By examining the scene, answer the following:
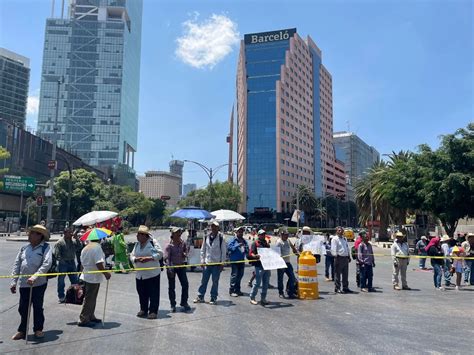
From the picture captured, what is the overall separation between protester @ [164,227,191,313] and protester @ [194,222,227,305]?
68 cm

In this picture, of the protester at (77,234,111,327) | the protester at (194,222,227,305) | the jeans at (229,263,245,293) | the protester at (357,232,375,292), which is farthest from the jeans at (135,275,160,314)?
the protester at (357,232,375,292)

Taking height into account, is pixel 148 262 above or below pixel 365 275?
above

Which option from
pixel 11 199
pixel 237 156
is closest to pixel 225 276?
pixel 11 199

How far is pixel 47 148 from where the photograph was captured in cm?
8562

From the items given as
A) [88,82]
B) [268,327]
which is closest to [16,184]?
[268,327]

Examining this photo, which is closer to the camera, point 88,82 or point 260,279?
point 260,279

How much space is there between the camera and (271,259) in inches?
364

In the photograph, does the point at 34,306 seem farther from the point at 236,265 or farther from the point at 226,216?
the point at 226,216

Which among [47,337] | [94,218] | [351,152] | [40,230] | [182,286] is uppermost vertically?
[351,152]

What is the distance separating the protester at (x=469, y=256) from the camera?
39.7 ft

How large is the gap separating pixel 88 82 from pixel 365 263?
150295mm

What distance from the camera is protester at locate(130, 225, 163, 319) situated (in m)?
7.53

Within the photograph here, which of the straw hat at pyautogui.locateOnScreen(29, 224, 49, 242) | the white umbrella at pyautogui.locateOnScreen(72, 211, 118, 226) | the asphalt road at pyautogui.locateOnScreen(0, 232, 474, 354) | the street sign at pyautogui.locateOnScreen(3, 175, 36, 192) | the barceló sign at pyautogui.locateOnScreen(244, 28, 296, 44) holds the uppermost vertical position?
the barceló sign at pyautogui.locateOnScreen(244, 28, 296, 44)

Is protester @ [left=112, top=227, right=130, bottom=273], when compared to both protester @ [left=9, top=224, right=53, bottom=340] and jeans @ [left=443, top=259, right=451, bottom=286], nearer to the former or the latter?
protester @ [left=9, top=224, right=53, bottom=340]
